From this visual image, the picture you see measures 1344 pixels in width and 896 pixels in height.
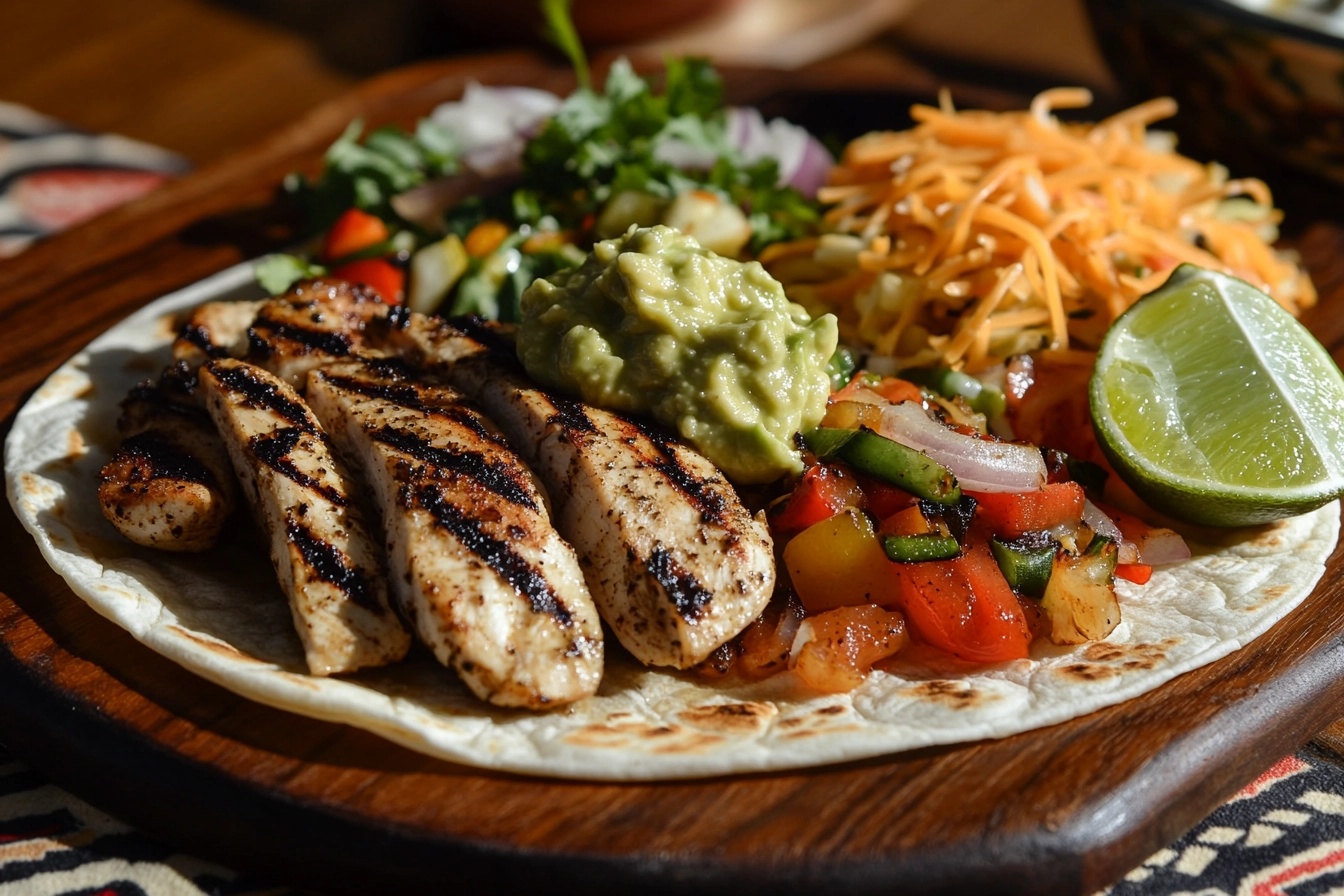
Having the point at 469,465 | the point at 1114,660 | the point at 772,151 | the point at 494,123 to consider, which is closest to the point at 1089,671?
the point at 1114,660

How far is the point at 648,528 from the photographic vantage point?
3.25 metres

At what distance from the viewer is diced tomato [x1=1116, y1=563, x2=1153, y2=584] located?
369 cm

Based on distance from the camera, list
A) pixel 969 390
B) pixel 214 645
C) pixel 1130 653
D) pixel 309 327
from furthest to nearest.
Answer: pixel 969 390, pixel 309 327, pixel 1130 653, pixel 214 645

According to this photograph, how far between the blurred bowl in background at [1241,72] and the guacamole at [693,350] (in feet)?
11.4

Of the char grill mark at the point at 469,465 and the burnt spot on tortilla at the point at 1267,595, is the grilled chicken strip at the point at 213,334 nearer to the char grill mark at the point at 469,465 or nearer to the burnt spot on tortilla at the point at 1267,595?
the char grill mark at the point at 469,465

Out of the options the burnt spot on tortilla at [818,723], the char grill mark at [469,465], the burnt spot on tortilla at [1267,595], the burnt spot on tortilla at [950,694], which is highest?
the char grill mark at [469,465]

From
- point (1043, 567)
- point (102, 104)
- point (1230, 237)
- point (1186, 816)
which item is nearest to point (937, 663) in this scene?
point (1043, 567)

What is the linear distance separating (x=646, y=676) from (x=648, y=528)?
1.37 ft

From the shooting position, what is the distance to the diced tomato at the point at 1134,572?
145 inches

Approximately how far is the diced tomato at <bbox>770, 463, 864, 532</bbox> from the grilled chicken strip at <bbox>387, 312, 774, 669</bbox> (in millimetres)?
157

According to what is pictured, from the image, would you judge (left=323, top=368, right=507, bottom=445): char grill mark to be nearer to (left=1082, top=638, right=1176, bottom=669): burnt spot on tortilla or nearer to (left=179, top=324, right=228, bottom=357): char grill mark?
(left=179, top=324, right=228, bottom=357): char grill mark

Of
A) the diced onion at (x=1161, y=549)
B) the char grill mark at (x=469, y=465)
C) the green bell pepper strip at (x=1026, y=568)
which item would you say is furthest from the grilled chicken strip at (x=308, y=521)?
the diced onion at (x=1161, y=549)

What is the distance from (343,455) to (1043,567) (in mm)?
2076

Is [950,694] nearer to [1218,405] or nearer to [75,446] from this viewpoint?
[1218,405]
